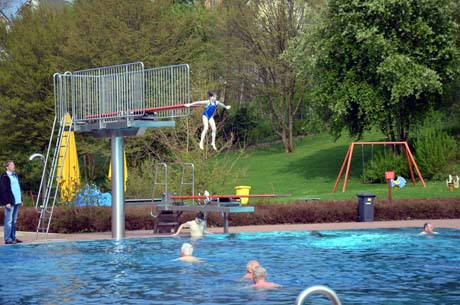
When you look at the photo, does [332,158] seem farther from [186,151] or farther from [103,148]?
[186,151]

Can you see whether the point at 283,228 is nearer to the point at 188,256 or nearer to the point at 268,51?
the point at 188,256

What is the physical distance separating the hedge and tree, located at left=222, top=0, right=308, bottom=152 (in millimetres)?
31593

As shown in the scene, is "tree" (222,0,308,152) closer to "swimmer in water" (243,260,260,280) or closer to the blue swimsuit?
the blue swimsuit

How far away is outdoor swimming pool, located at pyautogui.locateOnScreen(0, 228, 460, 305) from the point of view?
14.3 meters

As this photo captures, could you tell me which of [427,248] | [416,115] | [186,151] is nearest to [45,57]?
[186,151]

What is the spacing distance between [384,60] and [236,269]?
2834 centimetres

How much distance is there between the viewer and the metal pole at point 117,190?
83.7ft

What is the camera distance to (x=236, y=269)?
1795 cm

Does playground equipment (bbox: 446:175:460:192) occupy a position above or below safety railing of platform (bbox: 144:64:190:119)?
below

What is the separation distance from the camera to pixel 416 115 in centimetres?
4766

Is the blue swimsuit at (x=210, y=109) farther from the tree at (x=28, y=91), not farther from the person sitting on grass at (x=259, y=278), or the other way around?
the tree at (x=28, y=91)

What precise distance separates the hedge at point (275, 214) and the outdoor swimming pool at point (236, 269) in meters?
3.62

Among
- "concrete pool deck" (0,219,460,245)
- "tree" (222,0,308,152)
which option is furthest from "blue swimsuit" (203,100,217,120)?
"tree" (222,0,308,152)

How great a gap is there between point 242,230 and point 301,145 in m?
39.3
